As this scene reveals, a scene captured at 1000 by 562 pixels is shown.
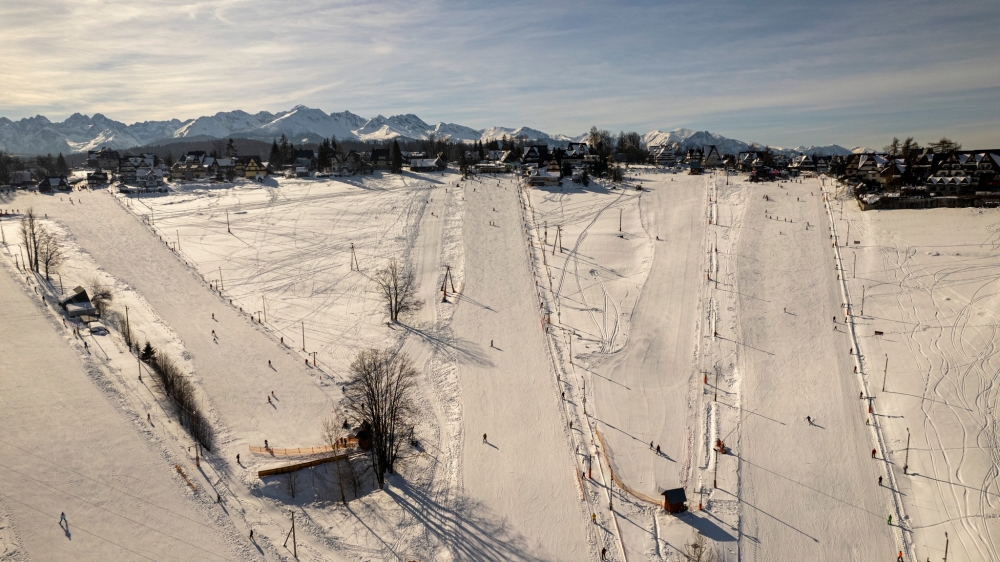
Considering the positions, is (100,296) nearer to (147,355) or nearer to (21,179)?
(147,355)

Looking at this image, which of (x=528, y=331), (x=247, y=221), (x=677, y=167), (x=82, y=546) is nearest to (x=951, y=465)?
(x=528, y=331)

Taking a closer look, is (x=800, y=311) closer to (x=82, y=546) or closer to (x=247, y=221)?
(x=82, y=546)

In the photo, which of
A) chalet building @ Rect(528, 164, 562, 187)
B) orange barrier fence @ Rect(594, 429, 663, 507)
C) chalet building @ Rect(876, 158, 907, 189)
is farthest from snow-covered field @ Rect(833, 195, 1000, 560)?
chalet building @ Rect(528, 164, 562, 187)

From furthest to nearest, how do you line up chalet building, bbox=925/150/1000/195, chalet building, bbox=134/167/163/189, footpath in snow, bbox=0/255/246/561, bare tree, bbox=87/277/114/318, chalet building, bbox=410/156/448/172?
chalet building, bbox=410/156/448/172 → chalet building, bbox=134/167/163/189 → chalet building, bbox=925/150/1000/195 → bare tree, bbox=87/277/114/318 → footpath in snow, bbox=0/255/246/561

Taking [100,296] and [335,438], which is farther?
[100,296]

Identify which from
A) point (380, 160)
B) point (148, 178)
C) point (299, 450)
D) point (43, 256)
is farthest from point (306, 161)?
point (299, 450)

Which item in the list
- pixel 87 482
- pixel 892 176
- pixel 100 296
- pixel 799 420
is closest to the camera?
pixel 87 482

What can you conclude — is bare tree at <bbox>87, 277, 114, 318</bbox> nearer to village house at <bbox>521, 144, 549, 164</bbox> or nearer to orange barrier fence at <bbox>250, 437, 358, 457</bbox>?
orange barrier fence at <bbox>250, 437, 358, 457</bbox>
